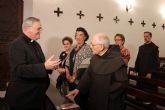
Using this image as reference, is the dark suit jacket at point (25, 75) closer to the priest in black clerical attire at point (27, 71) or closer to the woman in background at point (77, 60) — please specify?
the priest in black clerical attire at point (27, 71)

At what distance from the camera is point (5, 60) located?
512 cm

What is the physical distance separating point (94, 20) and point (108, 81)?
322cm

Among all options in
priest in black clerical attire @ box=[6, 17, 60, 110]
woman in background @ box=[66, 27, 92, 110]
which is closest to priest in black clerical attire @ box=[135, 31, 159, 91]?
woman in background @ box=[66, 27, 92, 110]

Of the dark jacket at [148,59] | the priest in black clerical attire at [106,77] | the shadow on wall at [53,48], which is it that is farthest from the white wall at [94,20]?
the priest in black clerical attire at [106,77]

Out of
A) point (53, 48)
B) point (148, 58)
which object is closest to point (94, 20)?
point (53, 48)

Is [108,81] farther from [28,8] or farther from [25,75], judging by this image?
[28,8]

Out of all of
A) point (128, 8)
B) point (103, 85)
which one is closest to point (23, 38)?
point (103, 85)

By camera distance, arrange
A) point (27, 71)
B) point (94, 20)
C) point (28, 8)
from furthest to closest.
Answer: point (94, 20) → point (28, 8) → point (27, 71)

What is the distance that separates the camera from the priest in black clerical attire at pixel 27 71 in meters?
2.25

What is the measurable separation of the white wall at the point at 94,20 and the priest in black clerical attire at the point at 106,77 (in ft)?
7.94

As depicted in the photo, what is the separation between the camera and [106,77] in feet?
8.60

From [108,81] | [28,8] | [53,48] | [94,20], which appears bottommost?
[108,81]

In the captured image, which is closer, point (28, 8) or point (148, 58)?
point (28, 8)

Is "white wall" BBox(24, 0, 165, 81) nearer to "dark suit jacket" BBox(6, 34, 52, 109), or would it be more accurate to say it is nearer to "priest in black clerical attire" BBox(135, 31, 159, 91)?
"priest in black clerical attire" BBox(135, 31, 159, 91)
